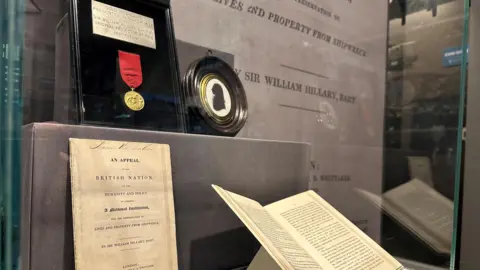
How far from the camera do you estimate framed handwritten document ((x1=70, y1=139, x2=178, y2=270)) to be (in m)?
0.56

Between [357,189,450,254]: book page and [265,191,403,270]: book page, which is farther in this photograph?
[357,189,450,254]: book page

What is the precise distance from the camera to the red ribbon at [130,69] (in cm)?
71

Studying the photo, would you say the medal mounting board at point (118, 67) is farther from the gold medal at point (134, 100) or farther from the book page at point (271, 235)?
the book page at point (271, 235)

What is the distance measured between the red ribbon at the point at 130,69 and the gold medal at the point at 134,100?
0.05 feet

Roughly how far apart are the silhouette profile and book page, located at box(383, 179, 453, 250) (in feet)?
2.25

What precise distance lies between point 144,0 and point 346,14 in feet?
2.93

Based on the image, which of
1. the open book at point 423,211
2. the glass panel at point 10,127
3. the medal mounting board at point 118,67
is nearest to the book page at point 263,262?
the medal mounting board at point 118,67

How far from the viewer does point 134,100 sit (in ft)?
2.37

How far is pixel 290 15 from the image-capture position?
1.29m

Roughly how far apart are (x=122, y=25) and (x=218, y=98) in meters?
0.25

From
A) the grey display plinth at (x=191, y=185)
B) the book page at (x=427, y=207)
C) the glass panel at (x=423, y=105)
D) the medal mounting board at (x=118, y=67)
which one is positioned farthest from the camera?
the glass panel at (x=423, y=105)

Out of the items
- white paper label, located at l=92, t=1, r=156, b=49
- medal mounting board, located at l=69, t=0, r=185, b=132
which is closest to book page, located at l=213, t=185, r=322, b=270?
medal mounting board, located at l=69, t=0, r=185, b=132

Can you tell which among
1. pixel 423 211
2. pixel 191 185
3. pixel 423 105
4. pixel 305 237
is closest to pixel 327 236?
pixel 305 237

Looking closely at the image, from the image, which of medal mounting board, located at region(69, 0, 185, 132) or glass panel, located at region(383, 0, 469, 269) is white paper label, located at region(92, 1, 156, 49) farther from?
glass panel, located at region(383, 0, 469, 269)
